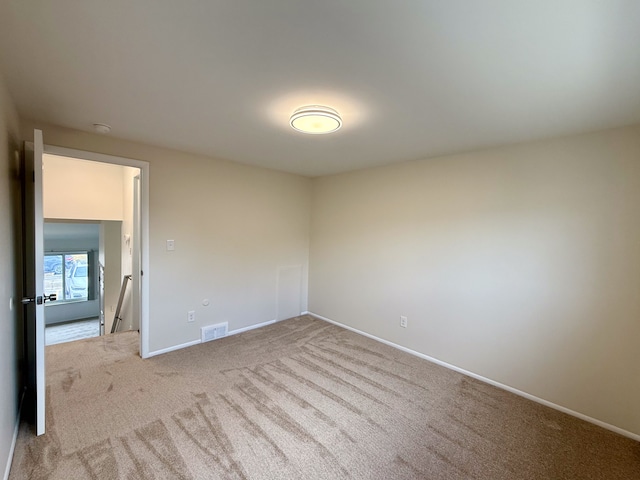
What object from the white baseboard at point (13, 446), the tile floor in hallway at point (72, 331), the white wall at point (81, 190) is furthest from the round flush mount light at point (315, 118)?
the tile floor in hallway at point (72, 331)

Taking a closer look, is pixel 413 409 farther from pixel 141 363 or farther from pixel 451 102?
pixel 141 363

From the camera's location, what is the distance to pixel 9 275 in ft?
5.95

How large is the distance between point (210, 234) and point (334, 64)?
106 inches

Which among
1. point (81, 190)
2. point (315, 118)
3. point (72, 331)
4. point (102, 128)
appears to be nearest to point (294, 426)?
point (315, 118)

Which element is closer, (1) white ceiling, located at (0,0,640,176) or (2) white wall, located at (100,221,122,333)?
(1) white ceiling, located at (0,0,640,176)

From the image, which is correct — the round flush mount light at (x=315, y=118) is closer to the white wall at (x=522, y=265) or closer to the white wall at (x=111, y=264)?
the white wall at (x=522, y=265)

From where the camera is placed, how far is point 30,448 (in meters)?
1.82

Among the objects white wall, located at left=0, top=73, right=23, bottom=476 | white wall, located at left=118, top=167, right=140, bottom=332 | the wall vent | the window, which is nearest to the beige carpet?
white wall, located at left=0, top=73, right=23, bottom=476

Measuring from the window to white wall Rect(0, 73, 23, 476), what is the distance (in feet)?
26.2

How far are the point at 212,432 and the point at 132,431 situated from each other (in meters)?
0.56

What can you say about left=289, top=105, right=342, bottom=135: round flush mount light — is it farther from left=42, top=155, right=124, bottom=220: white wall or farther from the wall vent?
left=42, top=155, right=124, bottom=220: white wall

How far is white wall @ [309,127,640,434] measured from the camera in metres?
2.15

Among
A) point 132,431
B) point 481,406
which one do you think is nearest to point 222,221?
point 132,431

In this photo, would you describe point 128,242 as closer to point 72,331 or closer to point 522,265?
point 72,331
